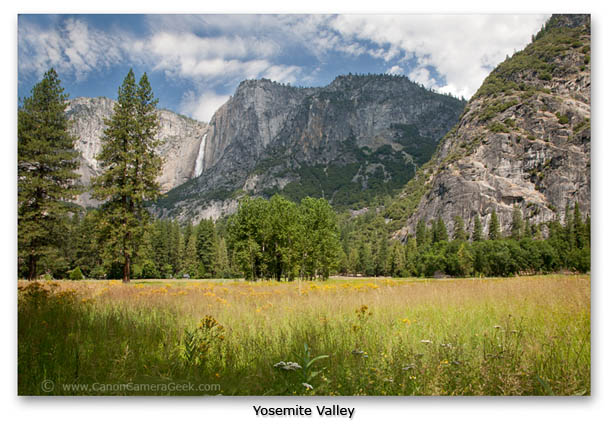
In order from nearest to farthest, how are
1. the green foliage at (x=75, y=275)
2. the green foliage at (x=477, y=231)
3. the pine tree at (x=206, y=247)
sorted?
1. the green foliage at (x=75, y=275)
2. the pine tree at (x=206, y=247)
3. the green foliage at (x=477, y=231)

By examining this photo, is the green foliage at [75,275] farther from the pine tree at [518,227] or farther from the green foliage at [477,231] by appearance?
the green foliage at [477,231]

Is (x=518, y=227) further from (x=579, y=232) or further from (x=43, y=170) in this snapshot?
(x=43, y=170)

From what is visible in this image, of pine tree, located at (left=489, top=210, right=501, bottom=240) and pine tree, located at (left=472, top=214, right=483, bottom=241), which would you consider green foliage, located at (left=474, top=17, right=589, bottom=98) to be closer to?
pine tree, located at (left=489, top=210, right=501, bottom=240)

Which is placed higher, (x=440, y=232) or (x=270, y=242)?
(x=270, y=242)

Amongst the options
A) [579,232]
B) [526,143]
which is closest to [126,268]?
[579,232]

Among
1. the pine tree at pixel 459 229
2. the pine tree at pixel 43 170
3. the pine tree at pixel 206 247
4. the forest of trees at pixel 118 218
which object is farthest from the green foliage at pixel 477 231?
the pine tree at pixel 43 170

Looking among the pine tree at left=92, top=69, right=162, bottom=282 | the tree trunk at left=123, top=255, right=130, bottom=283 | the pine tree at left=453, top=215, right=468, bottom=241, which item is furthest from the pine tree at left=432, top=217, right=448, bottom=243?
the tree trunk at left=123, top=255, right=130, bottom=283
